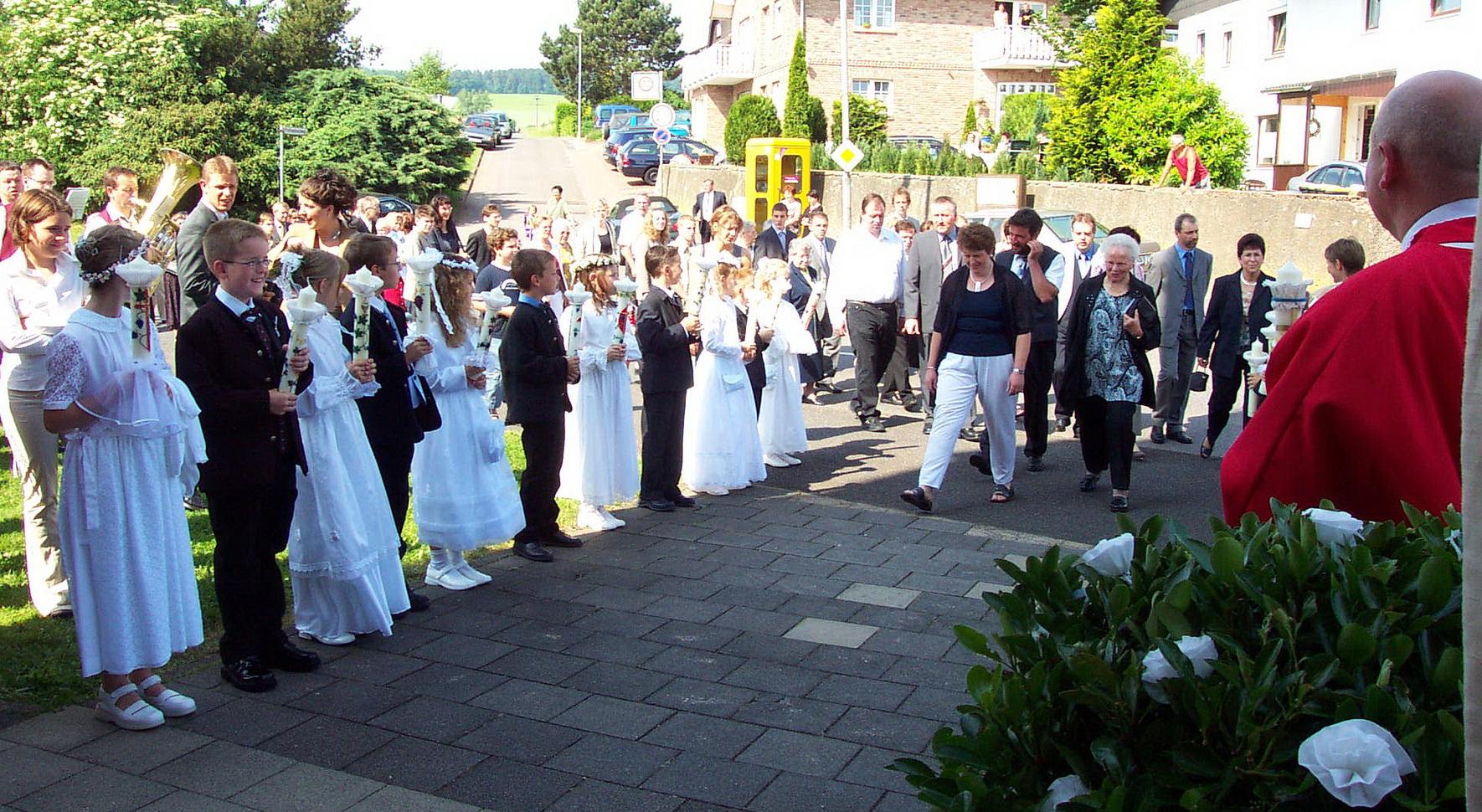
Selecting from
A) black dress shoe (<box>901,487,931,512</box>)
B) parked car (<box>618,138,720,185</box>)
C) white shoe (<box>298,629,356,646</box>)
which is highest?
parked car (<box>618,138,720,185</box>)

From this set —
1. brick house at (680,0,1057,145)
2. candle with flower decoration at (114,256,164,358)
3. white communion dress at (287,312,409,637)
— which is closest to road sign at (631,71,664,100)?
brick house at (680,0,1057,145)

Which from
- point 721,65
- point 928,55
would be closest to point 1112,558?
point 928,55

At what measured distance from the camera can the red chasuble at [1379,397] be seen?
8.79ft

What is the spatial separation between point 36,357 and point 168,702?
2.04 meters

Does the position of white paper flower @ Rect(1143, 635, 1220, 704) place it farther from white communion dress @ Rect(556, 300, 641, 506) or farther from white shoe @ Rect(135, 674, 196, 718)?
white communion dress @ Rect(556, 300, 641, 506)

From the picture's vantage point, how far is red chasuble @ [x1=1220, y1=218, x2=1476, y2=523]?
8.79 feet

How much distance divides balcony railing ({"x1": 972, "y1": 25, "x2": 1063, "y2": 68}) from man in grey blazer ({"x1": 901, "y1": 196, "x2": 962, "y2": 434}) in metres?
36.2

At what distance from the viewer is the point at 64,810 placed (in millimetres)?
4211

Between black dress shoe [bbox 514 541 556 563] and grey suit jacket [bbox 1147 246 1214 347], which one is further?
grey suit jacket [bbox 1147 246 1214 347]

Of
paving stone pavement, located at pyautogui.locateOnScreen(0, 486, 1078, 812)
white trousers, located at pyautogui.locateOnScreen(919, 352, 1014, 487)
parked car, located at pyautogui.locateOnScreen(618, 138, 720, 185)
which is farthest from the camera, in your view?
parked car, located at pyautogui.locateOnScreen(618, 138, 720, 185)

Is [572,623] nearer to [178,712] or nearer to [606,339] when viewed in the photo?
[178,712]

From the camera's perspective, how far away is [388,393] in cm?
623

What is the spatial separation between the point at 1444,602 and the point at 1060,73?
27.6 meters

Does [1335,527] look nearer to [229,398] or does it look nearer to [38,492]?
[229,398]
